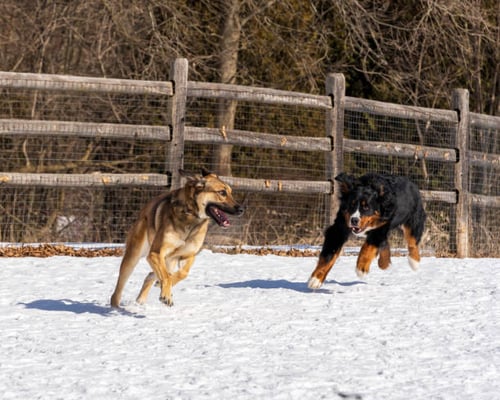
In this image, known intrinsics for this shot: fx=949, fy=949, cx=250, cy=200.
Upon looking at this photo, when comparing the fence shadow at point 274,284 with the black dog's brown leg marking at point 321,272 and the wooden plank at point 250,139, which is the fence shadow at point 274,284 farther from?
the wooden plank at point 250,139

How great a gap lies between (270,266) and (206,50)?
21.7 ft

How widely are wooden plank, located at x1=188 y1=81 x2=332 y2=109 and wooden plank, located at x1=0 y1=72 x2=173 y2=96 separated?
1.36 feet

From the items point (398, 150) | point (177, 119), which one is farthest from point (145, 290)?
point (398, 150)

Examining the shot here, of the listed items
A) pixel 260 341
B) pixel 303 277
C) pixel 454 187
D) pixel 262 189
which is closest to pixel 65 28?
pixel 262 189

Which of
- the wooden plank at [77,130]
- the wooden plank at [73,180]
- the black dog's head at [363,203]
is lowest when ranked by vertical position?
the black dog's head at [363,203]

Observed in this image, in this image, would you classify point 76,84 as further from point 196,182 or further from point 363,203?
point 363,203

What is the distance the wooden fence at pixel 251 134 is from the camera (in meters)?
11.1

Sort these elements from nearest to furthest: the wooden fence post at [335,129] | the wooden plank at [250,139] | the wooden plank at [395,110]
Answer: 1. the wooden plank at [250,139]
2. the wooden fence post at [335,129]
3. the wooden plank at [395,110]

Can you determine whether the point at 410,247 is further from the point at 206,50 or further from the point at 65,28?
the point at 65,28

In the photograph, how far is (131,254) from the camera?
24.1 ft

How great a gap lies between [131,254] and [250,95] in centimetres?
504

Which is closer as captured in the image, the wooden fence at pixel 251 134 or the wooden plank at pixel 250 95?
the wooden fence at pixel 251 134

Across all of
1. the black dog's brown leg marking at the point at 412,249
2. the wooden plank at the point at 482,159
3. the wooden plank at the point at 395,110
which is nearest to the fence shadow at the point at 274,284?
the black dog's brown leg marking at the point at 412,249

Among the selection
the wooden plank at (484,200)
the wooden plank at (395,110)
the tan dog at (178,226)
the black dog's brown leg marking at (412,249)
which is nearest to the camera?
the tan dog at (178,226)
